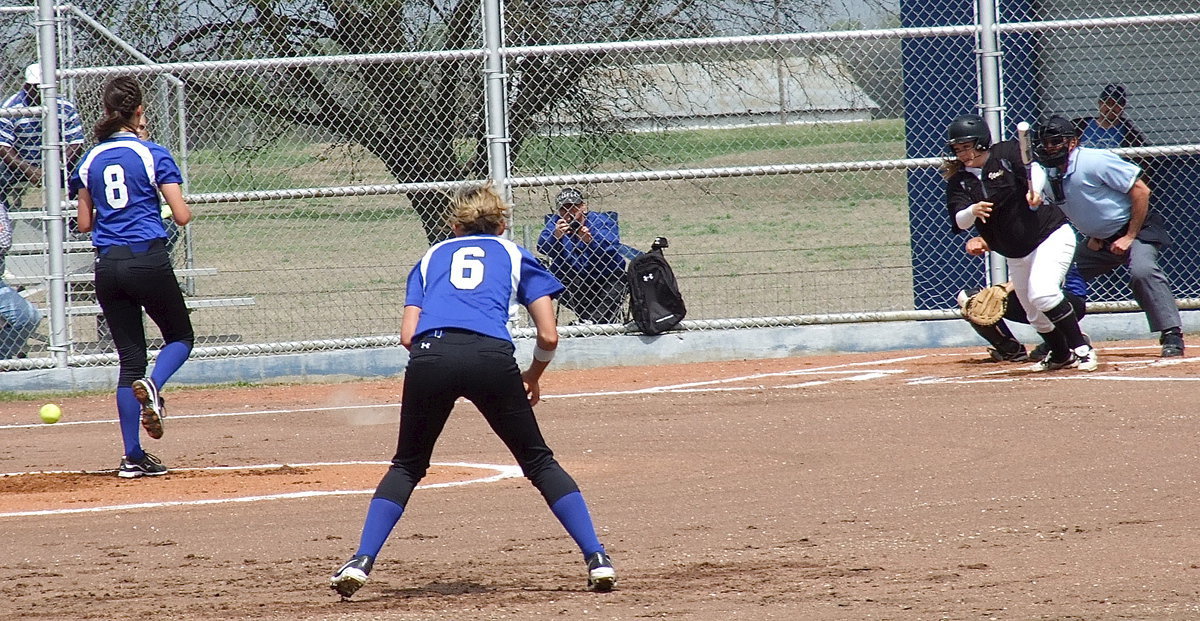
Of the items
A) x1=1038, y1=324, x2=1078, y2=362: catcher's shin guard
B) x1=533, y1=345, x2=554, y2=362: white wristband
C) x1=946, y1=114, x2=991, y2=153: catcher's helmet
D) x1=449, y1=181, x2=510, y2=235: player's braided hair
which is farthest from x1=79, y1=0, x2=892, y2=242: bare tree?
x1=533, y1=345, x2=554, y2=362: white wristband

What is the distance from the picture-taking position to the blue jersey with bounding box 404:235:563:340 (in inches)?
197

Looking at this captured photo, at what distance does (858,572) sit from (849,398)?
4625 millimetres

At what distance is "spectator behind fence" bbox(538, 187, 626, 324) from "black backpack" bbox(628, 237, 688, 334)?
275mm

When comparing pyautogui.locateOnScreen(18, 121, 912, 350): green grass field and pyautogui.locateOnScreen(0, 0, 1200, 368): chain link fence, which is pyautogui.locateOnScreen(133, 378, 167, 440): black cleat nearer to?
pyautogui.locateOnScreen(0, 0, 1200, 368): chain link fence

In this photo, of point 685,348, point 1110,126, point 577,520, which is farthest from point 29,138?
point 1110,126

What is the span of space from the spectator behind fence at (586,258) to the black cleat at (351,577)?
732 centimetres

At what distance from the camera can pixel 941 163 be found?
11.6 metres

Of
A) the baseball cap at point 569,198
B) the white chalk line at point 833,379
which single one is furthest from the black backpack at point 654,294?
the white chalk line at point 833,379

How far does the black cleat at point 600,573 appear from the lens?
4.86m

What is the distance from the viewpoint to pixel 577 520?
4.96m

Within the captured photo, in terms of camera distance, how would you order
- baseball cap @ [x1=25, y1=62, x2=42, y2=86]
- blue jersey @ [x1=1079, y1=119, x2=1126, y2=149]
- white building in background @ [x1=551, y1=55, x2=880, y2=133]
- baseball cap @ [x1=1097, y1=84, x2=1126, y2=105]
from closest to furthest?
1. baseball cap @ [x1=25, y1=62, x2=42, y2=86]
2. baseball cap @ [x1=1097, y1=84, x2=1126, y2=105]
3. blue jersey @ [x1=1079, y1=119, x2=1126, y2=149]
4. white building in background @ [x1=551, y1=55, x2=880, y2=133]

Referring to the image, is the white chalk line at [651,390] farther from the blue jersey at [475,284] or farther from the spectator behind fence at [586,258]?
the blue jersey at [475,284]

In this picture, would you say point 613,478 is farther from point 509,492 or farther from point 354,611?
point 354,611

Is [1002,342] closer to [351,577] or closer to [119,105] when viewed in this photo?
[119,105]
